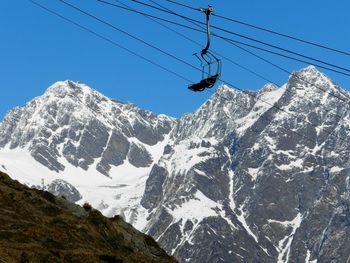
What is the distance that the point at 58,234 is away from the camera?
58312mm

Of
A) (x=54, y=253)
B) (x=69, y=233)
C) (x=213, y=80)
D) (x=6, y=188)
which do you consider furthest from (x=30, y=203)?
(x=213, y=80)

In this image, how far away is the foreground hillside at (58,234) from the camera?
53.2m

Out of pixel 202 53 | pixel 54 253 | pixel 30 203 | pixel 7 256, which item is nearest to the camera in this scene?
pixel 202 53

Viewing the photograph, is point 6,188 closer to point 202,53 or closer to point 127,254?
point 127,254

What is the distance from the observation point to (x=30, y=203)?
66375 millimetres

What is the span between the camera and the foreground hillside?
53250 mm

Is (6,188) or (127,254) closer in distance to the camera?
(127,254)

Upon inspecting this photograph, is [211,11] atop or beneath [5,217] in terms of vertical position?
atop

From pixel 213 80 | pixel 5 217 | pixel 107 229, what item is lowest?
pixel 5 217

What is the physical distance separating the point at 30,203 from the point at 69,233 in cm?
804

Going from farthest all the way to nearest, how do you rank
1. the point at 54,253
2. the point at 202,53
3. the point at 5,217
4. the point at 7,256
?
the point at 5,217
the point at 54,253
the point at 7,256
the point at 202,53

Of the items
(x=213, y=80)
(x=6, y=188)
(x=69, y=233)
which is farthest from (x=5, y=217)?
(x=213, y=80)

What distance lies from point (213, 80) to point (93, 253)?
17.0 m

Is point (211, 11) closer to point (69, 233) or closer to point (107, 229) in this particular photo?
point (69, 233)
